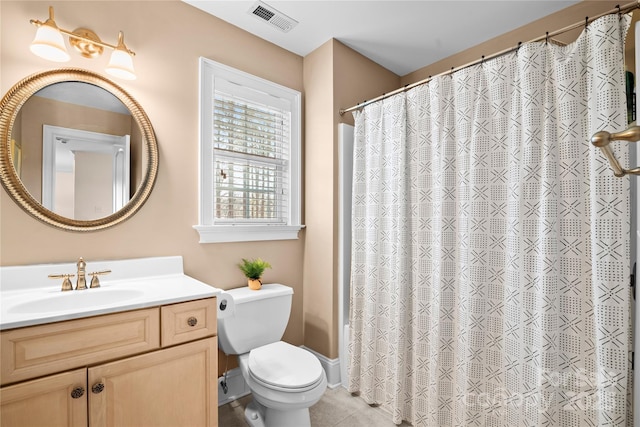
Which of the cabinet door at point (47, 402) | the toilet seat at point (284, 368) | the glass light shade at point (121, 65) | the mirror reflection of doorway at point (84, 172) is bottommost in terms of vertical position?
the toilet seat at point (284, 368)

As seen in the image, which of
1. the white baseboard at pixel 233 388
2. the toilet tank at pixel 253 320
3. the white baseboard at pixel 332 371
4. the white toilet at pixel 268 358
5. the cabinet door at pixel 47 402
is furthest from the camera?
the white baseboard at pixel 332 371

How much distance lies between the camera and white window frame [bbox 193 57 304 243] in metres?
1.96

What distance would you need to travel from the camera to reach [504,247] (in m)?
1.53

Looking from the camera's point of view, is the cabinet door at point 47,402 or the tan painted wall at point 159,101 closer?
the cabinet door at point 47,402

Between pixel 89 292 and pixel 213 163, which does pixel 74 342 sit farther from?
pixel 213 163

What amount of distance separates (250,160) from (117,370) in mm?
1414

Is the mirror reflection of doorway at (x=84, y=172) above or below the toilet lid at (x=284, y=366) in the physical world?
above

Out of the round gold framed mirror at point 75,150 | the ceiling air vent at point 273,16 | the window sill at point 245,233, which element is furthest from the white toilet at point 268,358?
the ceiling air vent at point 273,16

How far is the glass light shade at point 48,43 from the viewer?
1368 millimetres

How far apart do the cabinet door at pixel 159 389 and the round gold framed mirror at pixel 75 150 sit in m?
0.75

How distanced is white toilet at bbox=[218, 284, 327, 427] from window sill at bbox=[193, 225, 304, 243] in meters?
0.34

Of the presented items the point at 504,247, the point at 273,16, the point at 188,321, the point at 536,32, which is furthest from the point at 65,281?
the point at 536,32

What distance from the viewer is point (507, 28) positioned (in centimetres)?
215

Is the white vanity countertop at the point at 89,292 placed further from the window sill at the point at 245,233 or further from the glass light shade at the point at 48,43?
the glass light shade at the point at 48,43
